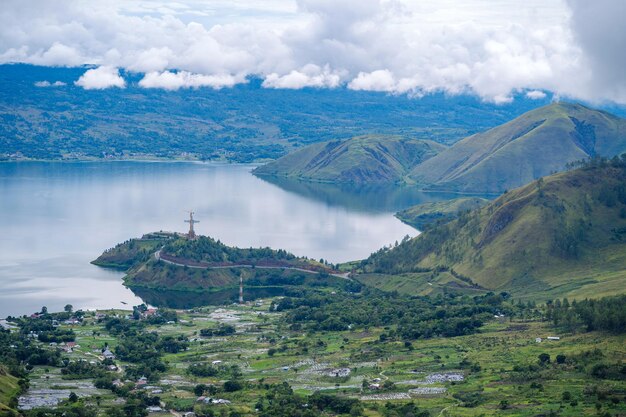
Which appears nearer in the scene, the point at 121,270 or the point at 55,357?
the point at 55,357

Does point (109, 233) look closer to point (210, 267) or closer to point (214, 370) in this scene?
point (210, 267)

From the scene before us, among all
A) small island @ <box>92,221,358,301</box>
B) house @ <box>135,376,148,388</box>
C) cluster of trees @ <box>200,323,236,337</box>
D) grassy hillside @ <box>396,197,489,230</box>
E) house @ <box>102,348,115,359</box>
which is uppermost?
grassy hillside @ <box>396,197,489,230</box>

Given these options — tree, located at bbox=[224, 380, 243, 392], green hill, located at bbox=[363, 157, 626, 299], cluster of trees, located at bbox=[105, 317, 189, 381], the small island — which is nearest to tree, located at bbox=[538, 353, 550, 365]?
tree, located at bbox=[224, 380, 243, 392]

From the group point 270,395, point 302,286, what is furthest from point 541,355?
point 302,286

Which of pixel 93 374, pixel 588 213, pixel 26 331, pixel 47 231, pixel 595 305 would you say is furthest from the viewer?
pixel 47 231

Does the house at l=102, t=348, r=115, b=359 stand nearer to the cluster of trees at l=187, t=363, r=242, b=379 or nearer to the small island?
the cluster of trees at l=187, t=363, r=242, b=379

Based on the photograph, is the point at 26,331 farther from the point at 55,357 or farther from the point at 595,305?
the point at 595,305
